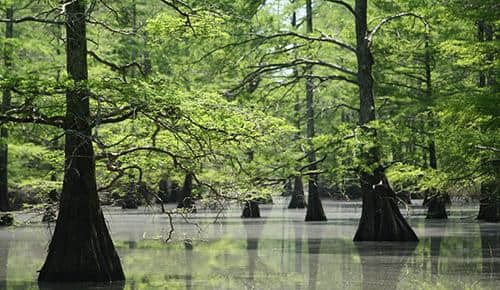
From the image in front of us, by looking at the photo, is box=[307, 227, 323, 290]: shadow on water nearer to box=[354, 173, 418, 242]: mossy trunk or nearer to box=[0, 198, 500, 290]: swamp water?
box=[0, 198, 500, 290]: swamp water

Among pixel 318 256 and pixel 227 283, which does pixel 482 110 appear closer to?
pixel 318 256

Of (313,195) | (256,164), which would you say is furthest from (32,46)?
(313,195)

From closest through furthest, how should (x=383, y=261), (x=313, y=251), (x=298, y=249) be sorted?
1. (x=383, y=261)
2. (x=313, y=251)
3. (x=298, y=249)

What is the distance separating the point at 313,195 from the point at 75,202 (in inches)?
794

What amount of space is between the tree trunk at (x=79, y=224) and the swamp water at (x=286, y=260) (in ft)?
1.49

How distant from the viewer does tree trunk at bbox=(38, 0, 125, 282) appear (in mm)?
13195

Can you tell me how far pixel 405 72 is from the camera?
3131 centimetres

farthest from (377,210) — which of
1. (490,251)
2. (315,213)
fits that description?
(315,213)

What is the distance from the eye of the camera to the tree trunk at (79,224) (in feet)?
43.3

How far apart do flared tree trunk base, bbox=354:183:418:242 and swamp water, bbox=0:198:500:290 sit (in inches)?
20.8

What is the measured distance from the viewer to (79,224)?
1334cm

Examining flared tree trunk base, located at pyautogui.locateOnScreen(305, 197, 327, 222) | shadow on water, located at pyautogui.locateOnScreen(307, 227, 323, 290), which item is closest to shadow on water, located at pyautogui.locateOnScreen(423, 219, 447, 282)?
shadow on water, located at pyautogui.locateOnScreen(307, 227, 323, 290)

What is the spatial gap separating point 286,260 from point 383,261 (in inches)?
77.3

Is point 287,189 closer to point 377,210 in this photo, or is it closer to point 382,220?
point 377,210
